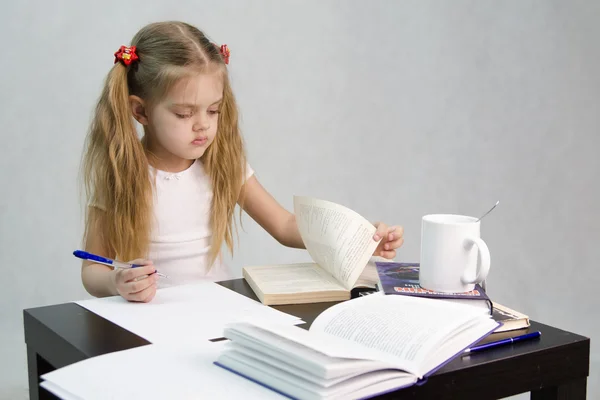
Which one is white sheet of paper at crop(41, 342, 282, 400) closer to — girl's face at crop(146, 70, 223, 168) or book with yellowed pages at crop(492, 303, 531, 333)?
book with yellowed pages at crop(492, 303, 531, 333)

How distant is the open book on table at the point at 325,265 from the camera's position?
1253mm

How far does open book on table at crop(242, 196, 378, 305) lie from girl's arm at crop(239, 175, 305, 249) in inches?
16.3

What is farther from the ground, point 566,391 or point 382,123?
point 382,123

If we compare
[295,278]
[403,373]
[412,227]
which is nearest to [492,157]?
[412,227]

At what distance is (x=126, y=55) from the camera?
1.64 m

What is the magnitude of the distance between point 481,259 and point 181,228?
0.77 metres

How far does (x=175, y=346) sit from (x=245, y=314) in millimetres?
177

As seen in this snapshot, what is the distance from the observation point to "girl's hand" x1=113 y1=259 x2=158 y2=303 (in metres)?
1.23

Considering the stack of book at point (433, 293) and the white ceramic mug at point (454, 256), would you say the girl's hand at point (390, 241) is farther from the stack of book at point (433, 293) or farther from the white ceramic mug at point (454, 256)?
the white ceramic mug at point (454, 256)

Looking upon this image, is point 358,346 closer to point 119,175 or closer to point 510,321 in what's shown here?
point 510,321

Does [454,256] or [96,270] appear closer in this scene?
[454,256]

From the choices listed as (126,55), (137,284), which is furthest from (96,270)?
(126,55)

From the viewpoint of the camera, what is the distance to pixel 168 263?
5.65 feet

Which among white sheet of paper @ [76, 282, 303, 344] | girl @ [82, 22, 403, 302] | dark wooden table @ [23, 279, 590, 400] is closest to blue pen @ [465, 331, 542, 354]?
dark wooden table @ [23, 279, 590, 400]
